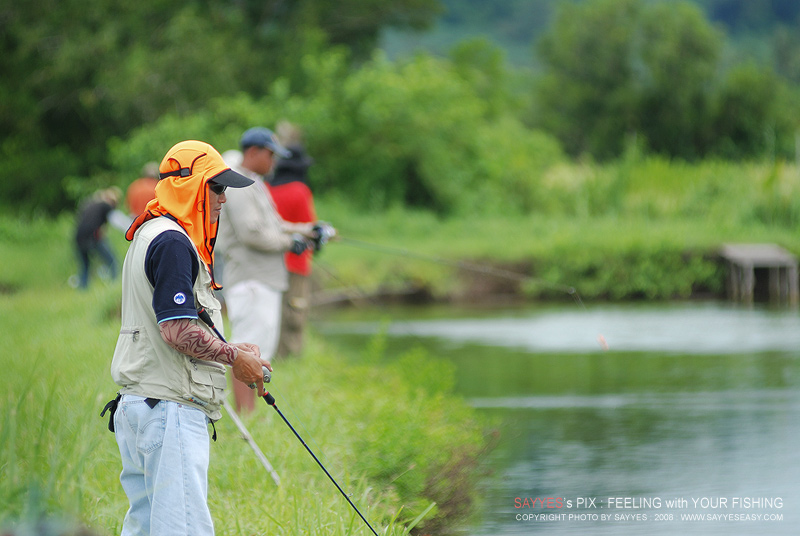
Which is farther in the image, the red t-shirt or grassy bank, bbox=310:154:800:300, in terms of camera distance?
grassy bank, bbox=310:154:800:300

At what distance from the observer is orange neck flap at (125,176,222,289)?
138 inches

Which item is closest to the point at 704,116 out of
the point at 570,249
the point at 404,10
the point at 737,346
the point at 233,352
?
the point at 404,10

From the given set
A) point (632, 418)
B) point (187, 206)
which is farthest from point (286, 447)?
point (632, 418)

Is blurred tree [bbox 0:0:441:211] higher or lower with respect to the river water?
higher

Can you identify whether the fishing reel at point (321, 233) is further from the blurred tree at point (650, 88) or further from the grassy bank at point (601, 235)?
the blurred tree at point (650, 88)

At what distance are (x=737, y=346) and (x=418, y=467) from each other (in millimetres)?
7444

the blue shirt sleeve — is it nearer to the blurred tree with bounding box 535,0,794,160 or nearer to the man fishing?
the man fishing

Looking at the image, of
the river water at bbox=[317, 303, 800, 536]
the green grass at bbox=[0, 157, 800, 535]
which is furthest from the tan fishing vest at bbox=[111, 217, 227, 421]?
the river water at bbox=[317, 303, 800, 536]

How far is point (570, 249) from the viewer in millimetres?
19219

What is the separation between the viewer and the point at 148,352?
345cm

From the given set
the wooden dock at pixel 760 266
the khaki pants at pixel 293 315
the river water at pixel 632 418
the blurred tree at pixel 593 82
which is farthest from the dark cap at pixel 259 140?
the blurred tree at pixel 593 82

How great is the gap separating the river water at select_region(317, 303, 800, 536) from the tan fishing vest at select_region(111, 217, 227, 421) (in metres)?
2.43

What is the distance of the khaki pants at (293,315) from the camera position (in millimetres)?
8672

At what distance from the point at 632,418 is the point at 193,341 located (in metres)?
5.39
